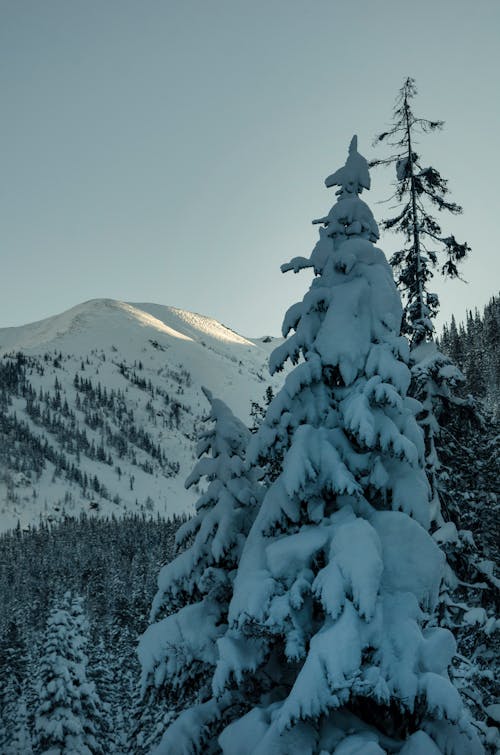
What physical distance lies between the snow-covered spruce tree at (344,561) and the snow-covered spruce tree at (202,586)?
106 centimetres

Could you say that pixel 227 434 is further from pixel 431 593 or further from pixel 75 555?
pixel 75 555

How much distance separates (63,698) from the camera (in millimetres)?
33000

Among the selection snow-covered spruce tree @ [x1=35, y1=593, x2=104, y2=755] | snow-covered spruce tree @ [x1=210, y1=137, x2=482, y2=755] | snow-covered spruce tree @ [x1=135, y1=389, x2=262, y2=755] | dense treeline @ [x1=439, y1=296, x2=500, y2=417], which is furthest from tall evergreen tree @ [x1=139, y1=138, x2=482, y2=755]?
dense treeline @ [x1=439, y1=296, x2=500, y2=417]

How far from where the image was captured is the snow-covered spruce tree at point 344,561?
7172mm

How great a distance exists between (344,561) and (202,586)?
3.79 metres

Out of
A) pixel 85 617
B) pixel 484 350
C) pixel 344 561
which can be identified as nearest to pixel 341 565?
pixel 344 561

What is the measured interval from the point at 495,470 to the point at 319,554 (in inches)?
518

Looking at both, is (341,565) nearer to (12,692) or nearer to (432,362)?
(432,362)

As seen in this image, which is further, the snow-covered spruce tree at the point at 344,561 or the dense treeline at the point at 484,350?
the dense treeline at the point at 484,350

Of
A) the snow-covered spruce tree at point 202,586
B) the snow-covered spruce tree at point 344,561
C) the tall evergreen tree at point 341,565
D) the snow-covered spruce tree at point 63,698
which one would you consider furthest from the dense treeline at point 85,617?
the snow-covered spruce tree at point 344,561

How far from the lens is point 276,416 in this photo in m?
9.13

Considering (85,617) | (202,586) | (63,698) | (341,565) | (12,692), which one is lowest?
(85,617)

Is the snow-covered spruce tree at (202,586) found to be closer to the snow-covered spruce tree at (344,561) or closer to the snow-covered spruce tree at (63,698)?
the snow-covered spruce tree at (344,561)

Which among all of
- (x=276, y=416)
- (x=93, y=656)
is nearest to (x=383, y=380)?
(x=276, y=416)
